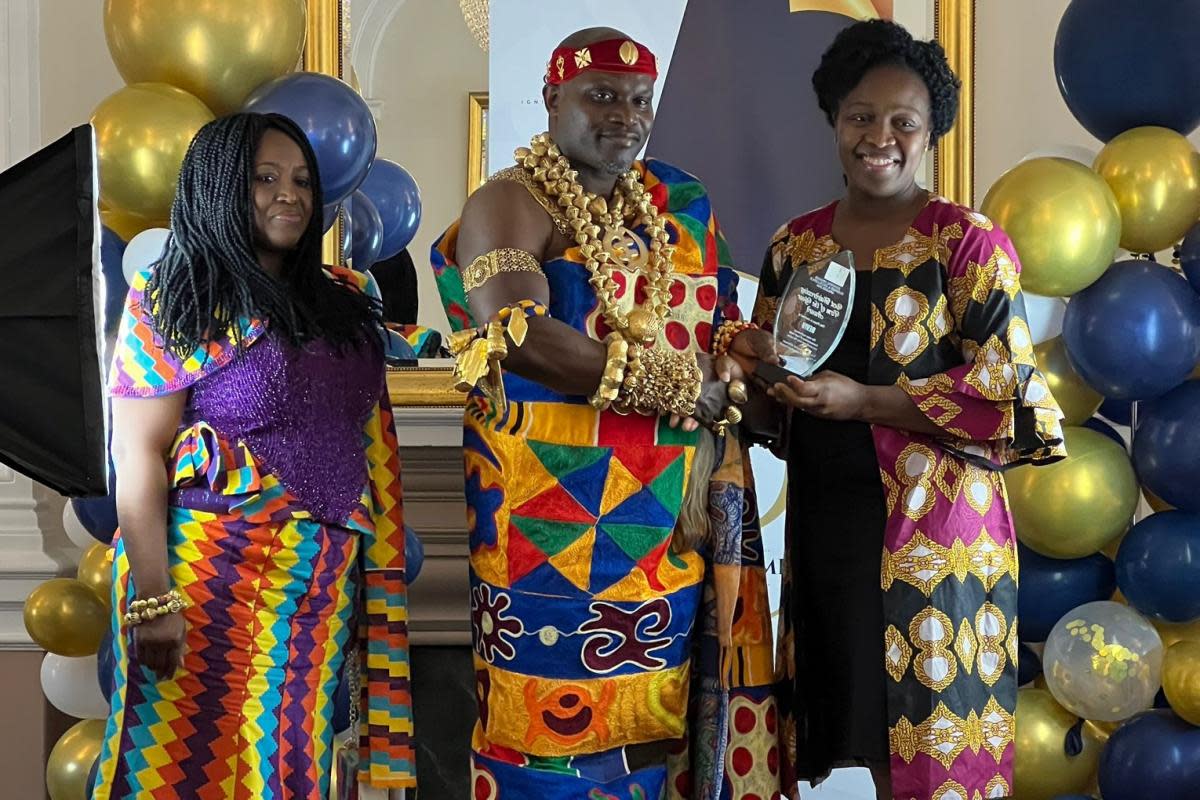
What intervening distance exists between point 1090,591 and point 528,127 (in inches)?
74.8

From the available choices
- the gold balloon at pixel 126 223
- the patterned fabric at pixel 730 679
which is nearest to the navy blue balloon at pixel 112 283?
the gold balloon at pixel 126 223

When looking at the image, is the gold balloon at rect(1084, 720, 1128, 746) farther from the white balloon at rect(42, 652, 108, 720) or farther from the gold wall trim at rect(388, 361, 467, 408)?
the white balloon at rect(42, 652, 108, 720)

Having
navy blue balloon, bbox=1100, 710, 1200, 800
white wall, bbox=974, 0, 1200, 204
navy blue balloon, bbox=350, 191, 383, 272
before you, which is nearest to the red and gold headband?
navy blue balloon, bbox=350, 191, 383, 272

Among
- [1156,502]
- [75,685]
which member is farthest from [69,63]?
[1156,502]

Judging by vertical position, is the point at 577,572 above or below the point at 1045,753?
above

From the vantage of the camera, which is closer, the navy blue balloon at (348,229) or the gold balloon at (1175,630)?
the gold balloon at (1175,630)

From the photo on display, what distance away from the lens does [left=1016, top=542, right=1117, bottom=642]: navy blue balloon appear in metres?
3.31

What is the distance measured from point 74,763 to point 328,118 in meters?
1.51

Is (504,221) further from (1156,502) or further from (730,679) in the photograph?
(1156,502)

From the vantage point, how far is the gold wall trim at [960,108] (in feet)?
13.9

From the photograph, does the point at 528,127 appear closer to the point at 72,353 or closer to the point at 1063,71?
the point at 1063,71

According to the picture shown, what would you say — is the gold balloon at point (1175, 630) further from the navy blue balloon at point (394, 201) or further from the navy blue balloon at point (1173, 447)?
the navy blue balloon at point (394, 201)

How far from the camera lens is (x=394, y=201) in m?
4.00

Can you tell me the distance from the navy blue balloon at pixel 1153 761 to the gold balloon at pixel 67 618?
2214 mm
